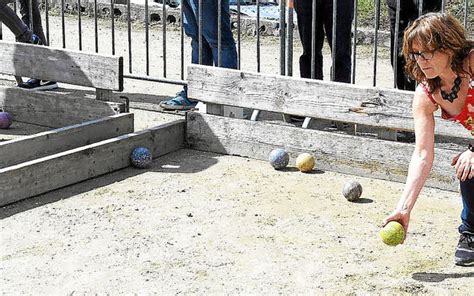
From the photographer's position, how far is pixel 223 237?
223 inches

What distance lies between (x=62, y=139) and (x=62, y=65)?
4.20 ft

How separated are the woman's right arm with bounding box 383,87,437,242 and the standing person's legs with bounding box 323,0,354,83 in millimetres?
2830

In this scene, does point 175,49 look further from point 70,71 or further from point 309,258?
point 309,258

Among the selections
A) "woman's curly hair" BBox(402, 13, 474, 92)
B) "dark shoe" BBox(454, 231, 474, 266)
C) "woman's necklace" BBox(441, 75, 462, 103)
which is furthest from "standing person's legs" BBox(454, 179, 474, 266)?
"woman's curly hair" BBox(402, 13, 474, 92)

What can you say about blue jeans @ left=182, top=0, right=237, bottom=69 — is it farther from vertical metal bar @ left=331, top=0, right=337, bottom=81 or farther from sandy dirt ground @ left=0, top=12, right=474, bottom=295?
sandy dirt ground @ left=0, top=12, right=474, bottom=295

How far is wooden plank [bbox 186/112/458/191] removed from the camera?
675 cm

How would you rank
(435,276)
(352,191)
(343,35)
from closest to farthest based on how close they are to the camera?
(435,276) < (352,191) < (343,35)

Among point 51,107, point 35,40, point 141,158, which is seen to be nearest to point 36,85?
point 35,40

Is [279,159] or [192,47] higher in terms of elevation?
[192,47]

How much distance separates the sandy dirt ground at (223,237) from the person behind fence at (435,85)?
1.57 ft

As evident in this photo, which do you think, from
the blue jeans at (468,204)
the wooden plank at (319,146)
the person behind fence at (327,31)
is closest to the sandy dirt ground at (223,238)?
the wooden plank at (319,146)

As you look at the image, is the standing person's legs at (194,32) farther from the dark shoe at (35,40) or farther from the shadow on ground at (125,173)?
the dark shoe at (35,40)

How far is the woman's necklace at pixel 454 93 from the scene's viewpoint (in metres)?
4.94

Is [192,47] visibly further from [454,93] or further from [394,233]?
[394,233]
